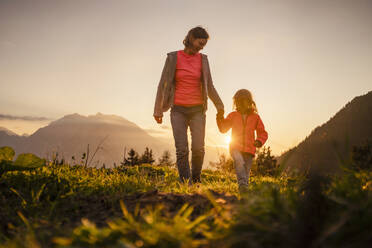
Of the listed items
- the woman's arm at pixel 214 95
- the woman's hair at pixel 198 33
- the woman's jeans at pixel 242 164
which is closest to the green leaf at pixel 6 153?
the woman's jeans at pixel 242 164

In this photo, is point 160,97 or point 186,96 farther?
point 160,97

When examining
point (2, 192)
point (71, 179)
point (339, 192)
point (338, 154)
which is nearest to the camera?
point (339, 192)

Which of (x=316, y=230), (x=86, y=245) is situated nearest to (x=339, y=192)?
(x=316, y=230)

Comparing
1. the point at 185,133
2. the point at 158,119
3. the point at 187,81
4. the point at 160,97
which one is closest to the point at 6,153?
the point at 158,119

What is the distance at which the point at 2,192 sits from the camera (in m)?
3.19

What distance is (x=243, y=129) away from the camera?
16.8ft

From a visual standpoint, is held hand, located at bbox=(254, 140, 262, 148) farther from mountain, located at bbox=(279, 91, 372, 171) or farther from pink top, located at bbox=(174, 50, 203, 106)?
mountain, located at bbox=(279, 91, 372, 171)

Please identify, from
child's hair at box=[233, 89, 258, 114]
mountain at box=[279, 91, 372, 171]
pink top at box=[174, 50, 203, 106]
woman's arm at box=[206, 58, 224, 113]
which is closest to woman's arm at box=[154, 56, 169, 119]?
pink top at box=[174, 50, 203, 106]

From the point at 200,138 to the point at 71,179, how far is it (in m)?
2.59

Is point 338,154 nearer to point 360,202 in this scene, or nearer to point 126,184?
point 360,202

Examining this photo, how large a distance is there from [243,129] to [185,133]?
1.14 m

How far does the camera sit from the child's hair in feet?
17.3

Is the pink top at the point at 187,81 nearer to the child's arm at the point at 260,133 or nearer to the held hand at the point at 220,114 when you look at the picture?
the held hand at the point at 220,114

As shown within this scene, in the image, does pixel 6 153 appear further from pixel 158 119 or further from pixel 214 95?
pixel 214 95
